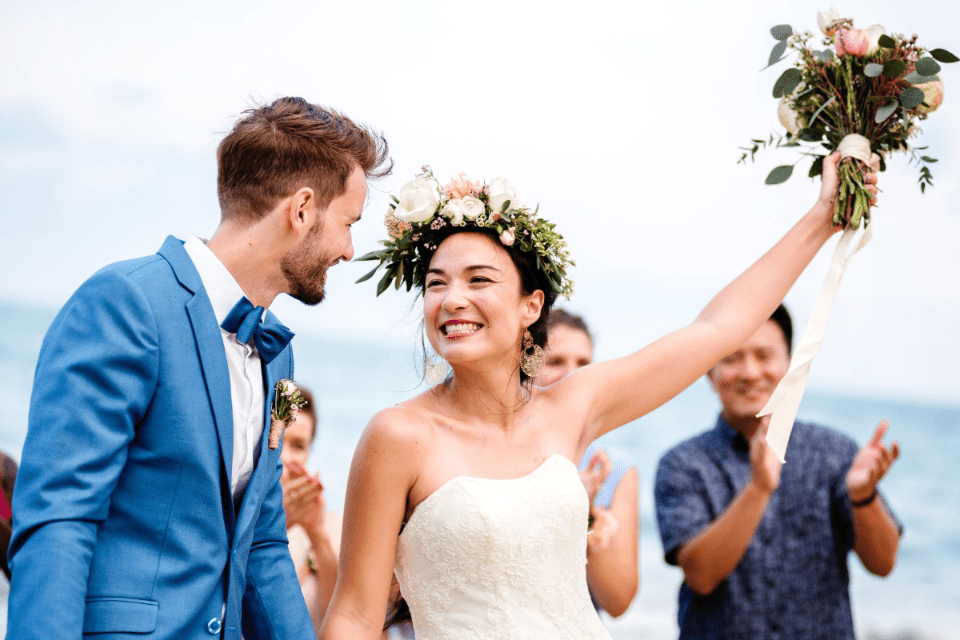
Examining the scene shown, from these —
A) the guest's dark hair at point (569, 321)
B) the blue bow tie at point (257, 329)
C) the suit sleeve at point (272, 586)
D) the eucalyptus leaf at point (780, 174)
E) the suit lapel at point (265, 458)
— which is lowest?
the suit sleeve at point (272, 586)

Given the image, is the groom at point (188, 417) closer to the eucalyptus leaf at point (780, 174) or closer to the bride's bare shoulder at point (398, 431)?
the bride's bare shoulder at point (398, 431)

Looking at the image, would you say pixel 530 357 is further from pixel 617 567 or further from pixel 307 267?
pixel 617 567

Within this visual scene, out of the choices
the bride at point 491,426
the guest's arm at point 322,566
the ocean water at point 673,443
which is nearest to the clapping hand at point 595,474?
the bride at point 491,426

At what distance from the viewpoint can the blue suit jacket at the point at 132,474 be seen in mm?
1659

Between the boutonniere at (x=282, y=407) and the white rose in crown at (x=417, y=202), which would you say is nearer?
the boutonniere at (x=282, y=407)

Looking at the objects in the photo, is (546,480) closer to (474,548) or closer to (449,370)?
(474,548)

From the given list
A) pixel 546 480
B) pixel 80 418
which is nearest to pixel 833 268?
pixel 546 480

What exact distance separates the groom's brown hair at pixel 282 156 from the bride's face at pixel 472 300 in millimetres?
452

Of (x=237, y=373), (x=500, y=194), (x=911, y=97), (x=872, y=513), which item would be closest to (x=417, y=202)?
(x=500, y=194)

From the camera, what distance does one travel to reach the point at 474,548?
242 cm

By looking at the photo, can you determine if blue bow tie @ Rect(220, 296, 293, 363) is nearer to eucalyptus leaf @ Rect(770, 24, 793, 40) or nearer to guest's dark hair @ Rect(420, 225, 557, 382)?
guest's dark hair @ Rect(420, 225, 557, 382)

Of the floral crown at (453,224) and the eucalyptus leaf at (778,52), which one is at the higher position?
the eucalyptus leaf at (778,52)

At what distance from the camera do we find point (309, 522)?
3.21 m

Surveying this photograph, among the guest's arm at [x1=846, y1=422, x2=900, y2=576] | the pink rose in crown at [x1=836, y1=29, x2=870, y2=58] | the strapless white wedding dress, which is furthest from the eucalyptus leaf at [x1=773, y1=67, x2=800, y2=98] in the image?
the strapless white wedding dress
